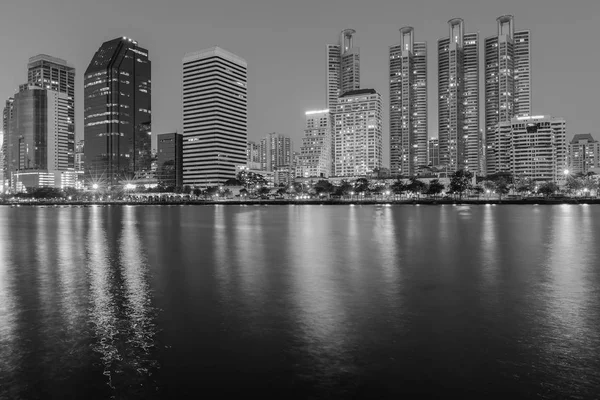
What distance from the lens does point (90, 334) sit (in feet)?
44.5

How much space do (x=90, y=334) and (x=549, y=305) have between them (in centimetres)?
1704

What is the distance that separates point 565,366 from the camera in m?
10.8

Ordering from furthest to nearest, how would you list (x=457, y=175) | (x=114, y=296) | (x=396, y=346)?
(x=457, y=175) < (x=114, y=296) < (x=396, y=346)

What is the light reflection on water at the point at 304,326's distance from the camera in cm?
1020

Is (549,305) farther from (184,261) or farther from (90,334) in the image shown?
(184,261)

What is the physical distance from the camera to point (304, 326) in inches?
564

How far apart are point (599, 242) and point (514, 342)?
33919 millimetres

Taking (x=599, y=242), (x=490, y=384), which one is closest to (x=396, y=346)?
(x=490, y=384)

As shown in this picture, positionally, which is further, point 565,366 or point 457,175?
point 457,175

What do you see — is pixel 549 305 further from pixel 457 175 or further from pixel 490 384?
pixel 457 175

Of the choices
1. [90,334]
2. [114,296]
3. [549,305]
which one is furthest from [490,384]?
[114,296]

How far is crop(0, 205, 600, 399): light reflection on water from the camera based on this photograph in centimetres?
1020

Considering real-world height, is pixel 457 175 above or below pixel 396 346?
above

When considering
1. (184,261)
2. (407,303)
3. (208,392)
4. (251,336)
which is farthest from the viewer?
(184,261)
